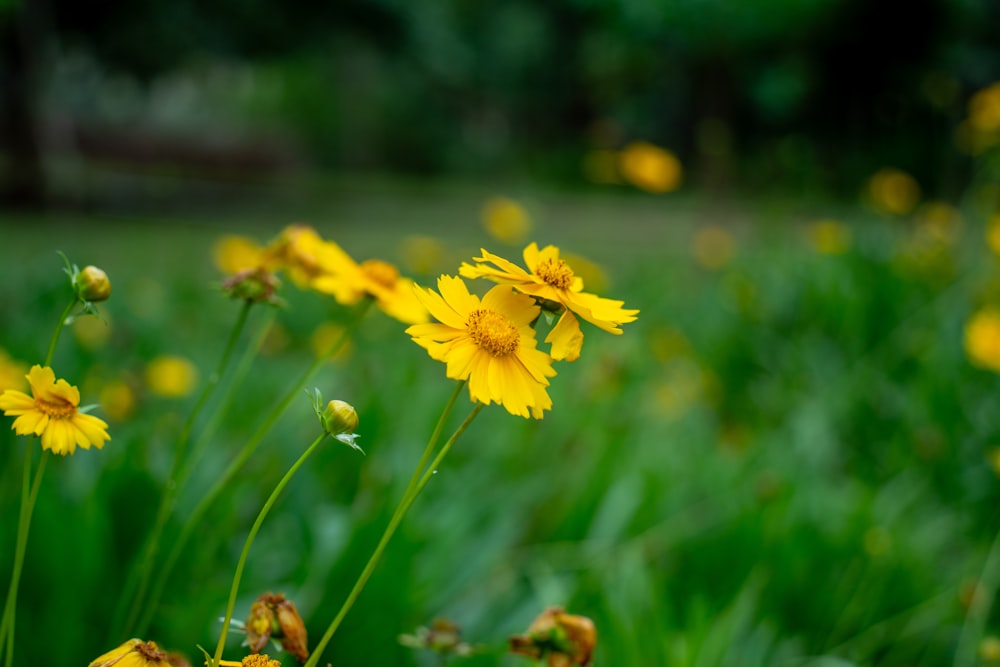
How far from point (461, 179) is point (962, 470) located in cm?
1312

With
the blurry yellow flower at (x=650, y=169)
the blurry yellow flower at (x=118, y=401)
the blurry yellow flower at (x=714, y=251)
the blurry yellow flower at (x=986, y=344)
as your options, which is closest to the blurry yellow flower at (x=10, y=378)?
the blurry yellow flower at (x=118, y=401)

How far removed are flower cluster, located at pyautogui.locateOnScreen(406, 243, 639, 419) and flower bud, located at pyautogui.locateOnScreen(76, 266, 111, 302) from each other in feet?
0.69

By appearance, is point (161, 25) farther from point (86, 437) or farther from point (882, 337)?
point (86, 437)

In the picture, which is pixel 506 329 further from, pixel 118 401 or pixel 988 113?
pixel 988 113

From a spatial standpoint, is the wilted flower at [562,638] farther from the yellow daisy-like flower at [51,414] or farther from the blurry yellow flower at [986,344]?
the blurry yellow flower at [986,344]

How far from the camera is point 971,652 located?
124cm

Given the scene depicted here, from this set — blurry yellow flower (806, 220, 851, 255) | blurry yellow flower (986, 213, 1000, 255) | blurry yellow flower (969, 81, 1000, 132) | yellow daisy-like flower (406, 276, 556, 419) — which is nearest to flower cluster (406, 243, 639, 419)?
yellow daisy-like flower (406, 276, 556, 419)

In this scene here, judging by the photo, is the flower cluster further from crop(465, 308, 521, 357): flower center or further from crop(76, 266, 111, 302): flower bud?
crop(76, 266, 111, 302): flower bud

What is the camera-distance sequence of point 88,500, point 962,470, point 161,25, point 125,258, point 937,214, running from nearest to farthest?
point 88,500, point 962,470, point 937,214, point 125,258, point 161,25

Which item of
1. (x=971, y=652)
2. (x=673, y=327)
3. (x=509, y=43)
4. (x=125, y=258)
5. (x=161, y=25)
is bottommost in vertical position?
(x=971, y=652)

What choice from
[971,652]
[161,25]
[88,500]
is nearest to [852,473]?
[971,652]

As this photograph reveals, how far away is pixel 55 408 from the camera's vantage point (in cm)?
49

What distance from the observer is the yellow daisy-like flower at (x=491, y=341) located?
18.5 inches

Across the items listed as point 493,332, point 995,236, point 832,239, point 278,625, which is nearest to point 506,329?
point 493,332
